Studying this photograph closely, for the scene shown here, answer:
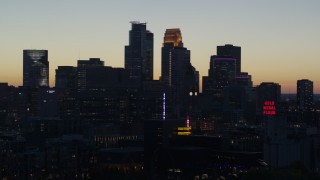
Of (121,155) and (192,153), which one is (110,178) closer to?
(192,153)

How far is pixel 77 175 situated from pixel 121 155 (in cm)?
1490

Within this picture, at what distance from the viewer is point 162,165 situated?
373 ft

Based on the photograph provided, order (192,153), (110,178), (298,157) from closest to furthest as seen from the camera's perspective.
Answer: (110,178)
(192,153)
(298,157)

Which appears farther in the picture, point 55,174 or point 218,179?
point 55,174

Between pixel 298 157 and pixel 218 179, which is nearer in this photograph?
pixel 218 179

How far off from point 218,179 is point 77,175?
25.5 m

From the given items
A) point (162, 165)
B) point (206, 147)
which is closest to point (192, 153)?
point (162, 165)

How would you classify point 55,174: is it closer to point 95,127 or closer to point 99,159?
point 99,159

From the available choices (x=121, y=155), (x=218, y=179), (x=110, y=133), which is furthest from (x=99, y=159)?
(x=110, y=133)

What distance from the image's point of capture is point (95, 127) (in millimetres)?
197125

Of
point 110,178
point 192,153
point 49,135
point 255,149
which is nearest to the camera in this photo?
point 110,178

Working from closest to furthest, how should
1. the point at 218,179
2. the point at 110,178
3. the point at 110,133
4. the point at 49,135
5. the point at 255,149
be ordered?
the point at 110,178
the point at 218,179
the point at 255,149
the point at 49,135
the point at 110,133

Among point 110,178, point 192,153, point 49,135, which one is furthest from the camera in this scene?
point 49,135

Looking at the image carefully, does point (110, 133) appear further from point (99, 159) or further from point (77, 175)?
point (77, 175)
